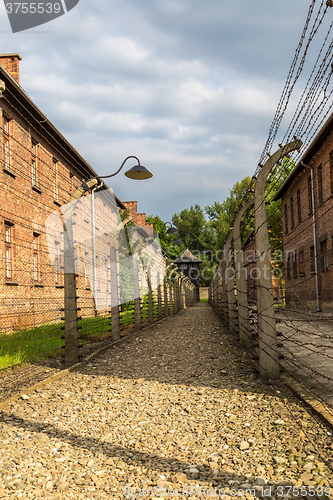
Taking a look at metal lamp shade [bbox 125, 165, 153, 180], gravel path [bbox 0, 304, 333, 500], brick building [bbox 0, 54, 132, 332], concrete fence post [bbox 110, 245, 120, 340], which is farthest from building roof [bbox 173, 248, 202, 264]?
gravel path [bbox 0, 304, 333, 500]

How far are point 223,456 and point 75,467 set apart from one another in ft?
3.46

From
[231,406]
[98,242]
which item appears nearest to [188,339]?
[231,406]

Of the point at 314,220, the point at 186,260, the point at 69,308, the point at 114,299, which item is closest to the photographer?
the point at 69,308

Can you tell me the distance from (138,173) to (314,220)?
7.65 metres

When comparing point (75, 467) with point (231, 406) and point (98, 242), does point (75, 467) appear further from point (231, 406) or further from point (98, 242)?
point (98, 242)

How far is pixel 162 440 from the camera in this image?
12.2 feet

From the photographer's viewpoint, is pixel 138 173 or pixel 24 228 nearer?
pixel 138 173

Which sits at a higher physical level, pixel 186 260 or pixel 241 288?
pixel 186 260

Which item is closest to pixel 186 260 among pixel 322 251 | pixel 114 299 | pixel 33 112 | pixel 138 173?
pixel 322 251

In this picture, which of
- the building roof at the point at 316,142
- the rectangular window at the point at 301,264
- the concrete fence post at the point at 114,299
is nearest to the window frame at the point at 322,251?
the building roof at the point at 316,142

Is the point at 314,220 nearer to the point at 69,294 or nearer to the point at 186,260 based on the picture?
the point at 69,294

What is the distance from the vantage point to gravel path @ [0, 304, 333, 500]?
285 centimetres

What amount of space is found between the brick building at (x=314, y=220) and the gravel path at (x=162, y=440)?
11.4 m

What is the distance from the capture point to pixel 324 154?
2025 cm
